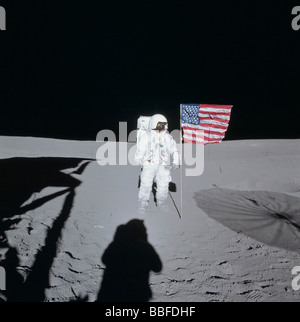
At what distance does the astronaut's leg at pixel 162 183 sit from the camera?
→ 375 cm

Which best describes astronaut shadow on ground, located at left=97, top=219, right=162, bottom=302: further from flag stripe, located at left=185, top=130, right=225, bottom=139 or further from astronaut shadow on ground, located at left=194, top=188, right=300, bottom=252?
flag stripe, located at left=185, top=130, right=225, bottom=139

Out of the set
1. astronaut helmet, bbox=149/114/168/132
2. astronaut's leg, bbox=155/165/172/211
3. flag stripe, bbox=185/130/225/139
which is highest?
astronaut helmet, bbox=149/114/168/132

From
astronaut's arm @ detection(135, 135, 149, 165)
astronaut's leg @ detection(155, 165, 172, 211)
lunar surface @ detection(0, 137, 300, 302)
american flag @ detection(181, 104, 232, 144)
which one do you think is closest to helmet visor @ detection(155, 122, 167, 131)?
astronaut's arm @ detection(135, 135, 149, 165)

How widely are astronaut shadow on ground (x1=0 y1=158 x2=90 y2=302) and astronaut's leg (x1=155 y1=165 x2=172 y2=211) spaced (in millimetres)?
1333

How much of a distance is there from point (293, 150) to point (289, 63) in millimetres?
3832

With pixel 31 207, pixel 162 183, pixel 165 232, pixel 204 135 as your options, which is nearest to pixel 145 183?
pixel 162 183

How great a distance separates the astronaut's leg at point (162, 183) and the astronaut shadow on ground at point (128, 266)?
2.30 ft

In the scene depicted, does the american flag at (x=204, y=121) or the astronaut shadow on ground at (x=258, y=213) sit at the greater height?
the american flag at (x=204, y=121)

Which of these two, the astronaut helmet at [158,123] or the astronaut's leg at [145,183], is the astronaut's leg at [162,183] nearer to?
the astronaut's leg at [145,183]

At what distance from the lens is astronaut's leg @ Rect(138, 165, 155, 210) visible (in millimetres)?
3703

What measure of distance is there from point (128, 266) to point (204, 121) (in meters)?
2.34

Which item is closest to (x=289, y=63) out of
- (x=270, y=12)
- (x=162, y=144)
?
(x=270, y=12)

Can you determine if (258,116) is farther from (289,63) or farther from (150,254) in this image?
(150,254)

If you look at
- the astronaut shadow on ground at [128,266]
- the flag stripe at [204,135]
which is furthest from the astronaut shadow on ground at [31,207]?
the flag stripe at [204,135]
